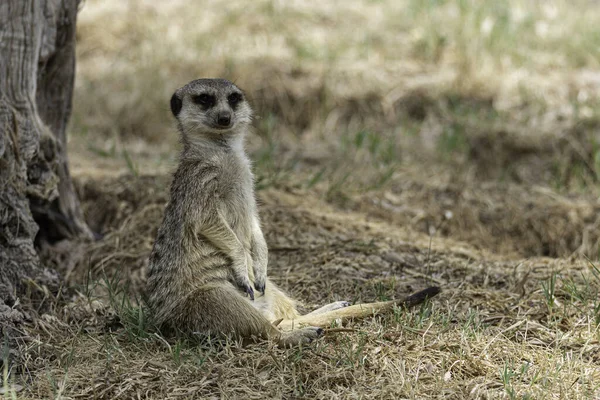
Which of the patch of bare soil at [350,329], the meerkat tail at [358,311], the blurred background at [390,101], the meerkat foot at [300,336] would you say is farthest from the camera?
the blurred background at [390,101]

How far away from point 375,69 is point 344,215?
256cm

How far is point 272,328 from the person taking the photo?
2.76 m

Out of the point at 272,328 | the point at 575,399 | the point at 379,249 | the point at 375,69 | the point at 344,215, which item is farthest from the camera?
the point at 375,69

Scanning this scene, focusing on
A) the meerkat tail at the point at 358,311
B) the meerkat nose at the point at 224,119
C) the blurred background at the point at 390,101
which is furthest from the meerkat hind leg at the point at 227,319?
the blurred background at the point at 390,101

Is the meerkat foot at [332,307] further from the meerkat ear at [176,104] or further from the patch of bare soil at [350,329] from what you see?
the meerkat ear at [176,104]

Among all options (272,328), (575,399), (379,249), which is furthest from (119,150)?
(575,399)

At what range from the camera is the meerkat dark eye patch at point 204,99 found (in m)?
3.09

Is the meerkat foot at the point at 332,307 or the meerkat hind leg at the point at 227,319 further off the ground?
the meerkat hind leg at the point at 227,319

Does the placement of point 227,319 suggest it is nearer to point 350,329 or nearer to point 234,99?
point 350,329

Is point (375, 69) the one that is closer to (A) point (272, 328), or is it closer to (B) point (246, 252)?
(B) point (246, 252)

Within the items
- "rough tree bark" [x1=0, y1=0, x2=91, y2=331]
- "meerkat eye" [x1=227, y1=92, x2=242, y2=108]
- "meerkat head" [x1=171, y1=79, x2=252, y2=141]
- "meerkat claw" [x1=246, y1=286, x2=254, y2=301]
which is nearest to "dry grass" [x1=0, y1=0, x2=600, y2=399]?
"rough tree bark" [x1=0, y1=0, x2=91, y2=331]

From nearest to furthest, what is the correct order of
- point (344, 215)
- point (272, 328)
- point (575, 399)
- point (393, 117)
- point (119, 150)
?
point (575, 399), point (272, 328), point (344, 215), point (119, 150), point (393, 117)

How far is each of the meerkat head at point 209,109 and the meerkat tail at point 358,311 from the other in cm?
81

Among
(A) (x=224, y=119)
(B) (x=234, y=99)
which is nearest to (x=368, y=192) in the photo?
(B) (x=234, y=99)
